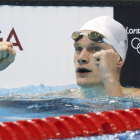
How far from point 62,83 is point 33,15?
1.07 m

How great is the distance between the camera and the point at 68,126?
216cm

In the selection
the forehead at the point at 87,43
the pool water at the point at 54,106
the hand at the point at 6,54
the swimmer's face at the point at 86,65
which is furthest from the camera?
the forehead at the point at 87,43

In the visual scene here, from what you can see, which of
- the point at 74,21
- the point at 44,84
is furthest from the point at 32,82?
the point at 74,21

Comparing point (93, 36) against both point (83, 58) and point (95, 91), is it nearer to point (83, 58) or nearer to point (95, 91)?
point (83, 58)

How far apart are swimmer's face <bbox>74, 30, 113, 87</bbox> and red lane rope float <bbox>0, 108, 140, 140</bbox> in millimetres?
972

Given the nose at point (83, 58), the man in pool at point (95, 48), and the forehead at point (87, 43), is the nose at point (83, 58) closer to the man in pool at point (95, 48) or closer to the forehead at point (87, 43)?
the man in pool at point (95, 48)

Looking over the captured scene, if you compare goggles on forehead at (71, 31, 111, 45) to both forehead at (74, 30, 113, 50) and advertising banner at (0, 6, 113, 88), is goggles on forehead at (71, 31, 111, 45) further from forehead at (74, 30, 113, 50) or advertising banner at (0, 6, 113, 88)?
advertising banner at (0, 6, 113, 88)

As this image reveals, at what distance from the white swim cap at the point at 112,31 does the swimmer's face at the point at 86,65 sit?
137 mm

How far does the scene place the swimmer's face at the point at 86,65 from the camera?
3.37 m

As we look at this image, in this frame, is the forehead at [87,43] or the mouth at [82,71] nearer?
the mouth at [82,71]

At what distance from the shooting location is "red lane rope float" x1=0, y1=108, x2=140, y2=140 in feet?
6.72

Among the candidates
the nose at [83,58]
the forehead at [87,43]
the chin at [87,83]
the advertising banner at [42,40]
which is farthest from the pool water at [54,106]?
the advertising banner at [42,40]

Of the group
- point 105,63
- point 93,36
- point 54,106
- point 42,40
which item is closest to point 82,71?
point 93,36

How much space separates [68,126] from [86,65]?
4.22 feet
